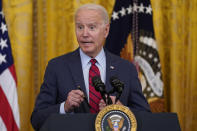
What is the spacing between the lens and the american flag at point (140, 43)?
13.3ft

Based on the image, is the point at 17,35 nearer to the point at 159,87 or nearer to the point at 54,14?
the point at 54,14

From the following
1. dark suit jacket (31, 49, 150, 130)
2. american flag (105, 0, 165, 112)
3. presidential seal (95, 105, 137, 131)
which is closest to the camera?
presidential seal (95, 105, 137, 131)

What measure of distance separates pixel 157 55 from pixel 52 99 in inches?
82.9

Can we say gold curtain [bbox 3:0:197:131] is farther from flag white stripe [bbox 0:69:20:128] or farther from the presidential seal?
the presidential seal

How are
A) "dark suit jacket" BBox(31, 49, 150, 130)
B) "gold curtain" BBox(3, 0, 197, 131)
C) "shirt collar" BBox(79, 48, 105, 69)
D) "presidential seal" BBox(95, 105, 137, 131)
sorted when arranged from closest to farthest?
1. "presidential seal" BBox(95, 105, 137, 131)
2. "dark suit jacket" BBox(31, 49, 150, 130)
3. "shirt collar" BBox(79, 48, 105, 69)
4. "gold curtain" BBox(3, 0, 197, 131)

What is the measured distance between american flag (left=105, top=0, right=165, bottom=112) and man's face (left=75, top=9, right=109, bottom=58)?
1654mm

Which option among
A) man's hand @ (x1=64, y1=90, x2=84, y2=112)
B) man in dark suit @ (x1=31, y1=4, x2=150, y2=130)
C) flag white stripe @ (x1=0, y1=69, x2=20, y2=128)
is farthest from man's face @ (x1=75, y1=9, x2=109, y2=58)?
flag white stripe @ (x1=0, y1=69, x2=20, y2=128)

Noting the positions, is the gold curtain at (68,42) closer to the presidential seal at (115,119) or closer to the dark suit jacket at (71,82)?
the dark suit jacket at (71,82)

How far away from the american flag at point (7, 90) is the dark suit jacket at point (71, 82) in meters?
1.32

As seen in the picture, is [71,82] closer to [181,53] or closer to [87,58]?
[87,58]

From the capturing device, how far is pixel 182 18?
435 centimetres

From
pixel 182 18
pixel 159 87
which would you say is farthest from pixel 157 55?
pixel 182 18

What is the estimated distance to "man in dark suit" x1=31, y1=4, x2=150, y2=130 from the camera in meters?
2.30

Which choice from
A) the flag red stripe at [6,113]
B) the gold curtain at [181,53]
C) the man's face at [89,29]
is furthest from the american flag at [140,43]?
the man's face at [89,29]
